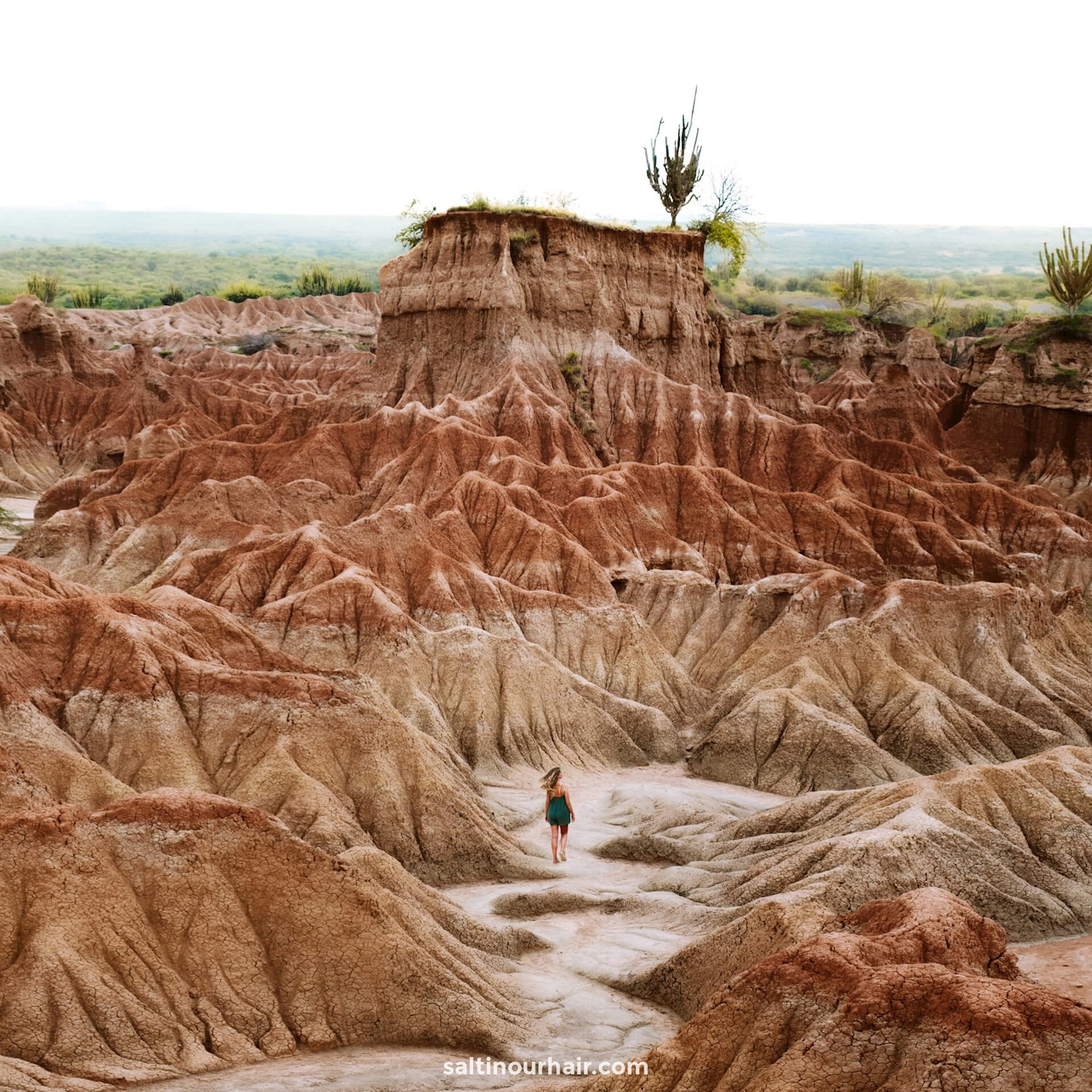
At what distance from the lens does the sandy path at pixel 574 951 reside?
2347 cm

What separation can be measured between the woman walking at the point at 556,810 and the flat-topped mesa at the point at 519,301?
4652 cm

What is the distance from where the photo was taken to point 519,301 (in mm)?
83562

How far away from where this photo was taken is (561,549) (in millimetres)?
63156

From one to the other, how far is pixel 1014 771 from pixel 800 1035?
2027 cm

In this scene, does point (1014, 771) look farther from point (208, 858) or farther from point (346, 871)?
point (208, 858)

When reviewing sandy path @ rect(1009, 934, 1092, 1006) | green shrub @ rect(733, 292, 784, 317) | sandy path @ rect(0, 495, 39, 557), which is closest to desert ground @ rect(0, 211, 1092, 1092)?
sandy path @ rect(1009, 934, 1092, 1006)

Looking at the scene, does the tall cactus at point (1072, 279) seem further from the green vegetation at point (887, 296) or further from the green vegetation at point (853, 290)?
the green vegetation at point (853, 290)

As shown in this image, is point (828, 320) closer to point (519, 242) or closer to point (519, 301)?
point (519, 242)

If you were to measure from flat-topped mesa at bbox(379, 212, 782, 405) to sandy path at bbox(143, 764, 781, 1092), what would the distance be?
40568mm

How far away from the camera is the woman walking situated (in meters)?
37.9

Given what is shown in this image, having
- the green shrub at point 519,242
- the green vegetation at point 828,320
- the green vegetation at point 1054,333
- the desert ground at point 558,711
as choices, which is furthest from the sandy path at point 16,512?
the green vegetation at point 828,320

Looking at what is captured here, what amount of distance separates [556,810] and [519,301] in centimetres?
4975

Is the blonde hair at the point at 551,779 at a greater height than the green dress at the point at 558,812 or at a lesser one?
greater

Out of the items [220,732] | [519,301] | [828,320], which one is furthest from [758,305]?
[220,732]
